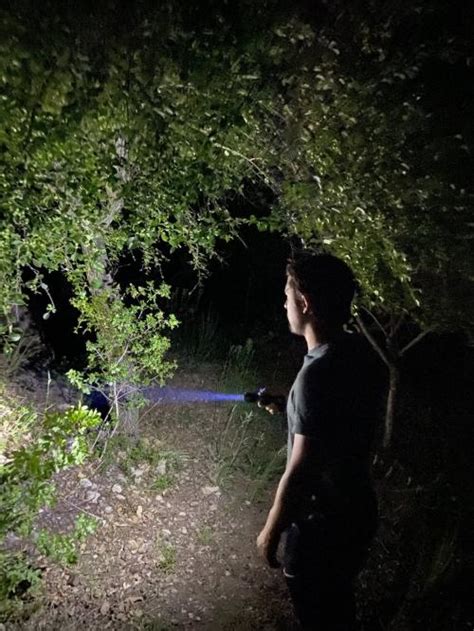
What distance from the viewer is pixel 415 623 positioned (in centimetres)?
325

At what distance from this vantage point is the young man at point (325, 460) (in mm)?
2055

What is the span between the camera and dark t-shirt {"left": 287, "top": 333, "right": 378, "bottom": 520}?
80.5 inches

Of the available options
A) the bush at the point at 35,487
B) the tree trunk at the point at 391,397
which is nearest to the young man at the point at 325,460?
the bush at the point at 35,487

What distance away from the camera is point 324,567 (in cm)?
224

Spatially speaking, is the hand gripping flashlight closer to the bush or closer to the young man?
the young man

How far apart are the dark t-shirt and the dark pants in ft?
0.25

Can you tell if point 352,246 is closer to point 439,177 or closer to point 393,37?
point 439,177

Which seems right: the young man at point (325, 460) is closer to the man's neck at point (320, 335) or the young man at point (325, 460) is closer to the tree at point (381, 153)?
the man's neck at point (320, 335)

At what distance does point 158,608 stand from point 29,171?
280 centimetres

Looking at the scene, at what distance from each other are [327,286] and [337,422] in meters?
0.60

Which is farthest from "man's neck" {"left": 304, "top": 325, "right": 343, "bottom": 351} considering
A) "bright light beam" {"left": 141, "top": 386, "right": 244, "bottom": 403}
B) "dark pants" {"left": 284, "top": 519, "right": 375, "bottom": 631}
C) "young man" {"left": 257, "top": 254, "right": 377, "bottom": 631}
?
"bright light beam" {"left": 141, "top": 386, "right": 244, "bottom": 403}

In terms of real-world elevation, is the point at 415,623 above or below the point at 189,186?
below

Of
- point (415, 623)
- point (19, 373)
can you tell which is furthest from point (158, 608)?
point (19, 373)

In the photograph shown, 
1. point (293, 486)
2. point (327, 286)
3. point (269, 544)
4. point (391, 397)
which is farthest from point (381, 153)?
point (391, 397)
